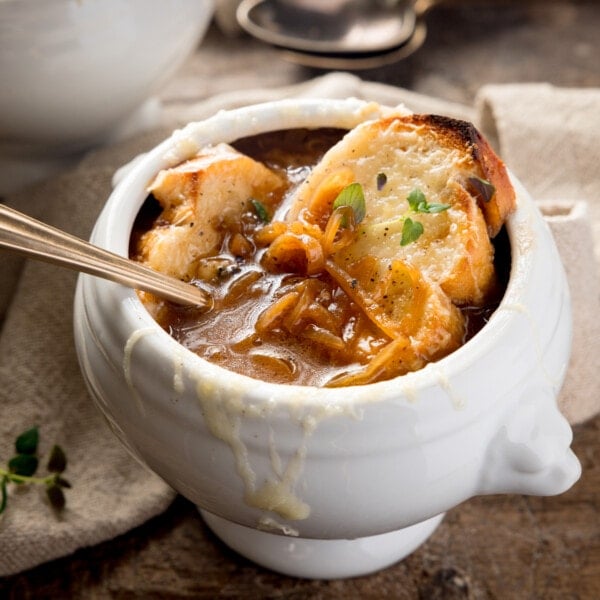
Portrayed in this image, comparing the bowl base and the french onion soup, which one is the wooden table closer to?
the bowl base

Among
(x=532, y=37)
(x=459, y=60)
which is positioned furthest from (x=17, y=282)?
(x=532, y=37)

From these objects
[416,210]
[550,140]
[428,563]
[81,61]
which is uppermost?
[416,210]

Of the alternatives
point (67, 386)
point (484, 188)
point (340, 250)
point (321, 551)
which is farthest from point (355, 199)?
point (67, 386)

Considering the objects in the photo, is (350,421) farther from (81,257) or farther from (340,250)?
(81,257)

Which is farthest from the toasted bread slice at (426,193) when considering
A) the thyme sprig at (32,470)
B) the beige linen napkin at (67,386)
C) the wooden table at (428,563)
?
the thyme sprig at (32,470)

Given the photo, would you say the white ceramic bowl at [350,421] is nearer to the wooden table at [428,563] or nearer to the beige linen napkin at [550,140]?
the wooden table at [428,563]

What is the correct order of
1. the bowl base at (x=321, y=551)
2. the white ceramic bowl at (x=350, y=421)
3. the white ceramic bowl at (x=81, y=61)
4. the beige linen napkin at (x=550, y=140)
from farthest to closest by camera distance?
the beige linen napkin at (x=550, y=140), the white ceramic bowl at (x=81, y=61), the bowl base at (x=321, y=551), the white ceramic bowl at (x=350, y=421)
